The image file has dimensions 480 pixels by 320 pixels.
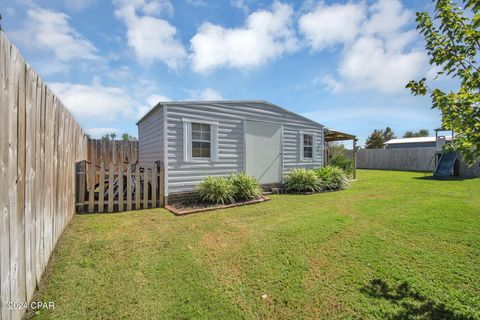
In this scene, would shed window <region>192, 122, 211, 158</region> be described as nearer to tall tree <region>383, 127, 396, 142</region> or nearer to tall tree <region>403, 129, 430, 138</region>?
tall tree <region>383, 127, 396, 142</region>

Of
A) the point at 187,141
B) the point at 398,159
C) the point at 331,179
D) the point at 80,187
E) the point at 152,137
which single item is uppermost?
the point at 152,137

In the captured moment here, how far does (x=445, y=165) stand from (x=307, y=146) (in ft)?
31.5

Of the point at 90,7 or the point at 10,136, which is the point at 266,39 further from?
the point at 10,136

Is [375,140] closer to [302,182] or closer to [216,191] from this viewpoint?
[302,182]

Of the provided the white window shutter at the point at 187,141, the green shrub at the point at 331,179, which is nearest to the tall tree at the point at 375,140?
the green shrub at the point at 331,179

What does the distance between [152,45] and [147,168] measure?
13.2 feet

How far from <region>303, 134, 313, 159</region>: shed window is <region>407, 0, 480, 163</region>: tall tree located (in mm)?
7370

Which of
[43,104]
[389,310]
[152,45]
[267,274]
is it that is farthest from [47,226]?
[152,45]

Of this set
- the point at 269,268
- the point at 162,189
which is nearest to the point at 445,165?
the point at 269,268

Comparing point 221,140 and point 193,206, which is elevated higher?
point 221,140

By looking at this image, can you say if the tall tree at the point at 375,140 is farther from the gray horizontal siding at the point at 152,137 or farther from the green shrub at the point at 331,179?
the gray horizontal siding at the point at 152,137

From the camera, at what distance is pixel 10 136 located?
1736 millimetres

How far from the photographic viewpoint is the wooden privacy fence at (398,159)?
62.6 ft

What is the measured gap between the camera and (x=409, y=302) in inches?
88.6
